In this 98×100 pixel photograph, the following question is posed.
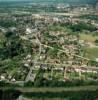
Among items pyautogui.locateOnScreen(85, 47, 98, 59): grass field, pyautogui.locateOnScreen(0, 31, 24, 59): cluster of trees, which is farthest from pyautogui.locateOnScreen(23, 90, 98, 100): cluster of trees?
pyautogui.locateOnScreen(0, 31, 24, 59): cluster of trees

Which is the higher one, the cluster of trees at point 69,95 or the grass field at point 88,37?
the cluster of trees at point 69,95

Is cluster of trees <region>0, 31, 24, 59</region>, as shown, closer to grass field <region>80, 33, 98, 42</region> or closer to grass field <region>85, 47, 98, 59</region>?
grass field <region>85, 47, 98, 59</region>

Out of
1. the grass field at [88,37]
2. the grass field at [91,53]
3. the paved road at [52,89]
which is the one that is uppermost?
the paved road at [52,89]

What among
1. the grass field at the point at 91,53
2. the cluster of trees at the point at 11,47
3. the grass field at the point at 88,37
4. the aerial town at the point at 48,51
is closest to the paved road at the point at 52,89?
the aerial town at the point at 48,51

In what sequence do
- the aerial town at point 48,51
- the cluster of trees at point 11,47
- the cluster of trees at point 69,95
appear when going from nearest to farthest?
the cluster of trees at point 69,95, the aerial town at point 48,51, the cluster of trees at point 11,47

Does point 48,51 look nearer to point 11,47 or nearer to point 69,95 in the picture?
point 11,47

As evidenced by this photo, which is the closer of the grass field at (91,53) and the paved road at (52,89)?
the paved road at (52,89)

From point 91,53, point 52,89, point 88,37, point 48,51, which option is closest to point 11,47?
point 48,51

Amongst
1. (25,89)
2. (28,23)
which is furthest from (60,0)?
(25,89)

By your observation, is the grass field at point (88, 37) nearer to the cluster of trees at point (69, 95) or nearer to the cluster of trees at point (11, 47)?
the cluster of trees at point (11, 47)

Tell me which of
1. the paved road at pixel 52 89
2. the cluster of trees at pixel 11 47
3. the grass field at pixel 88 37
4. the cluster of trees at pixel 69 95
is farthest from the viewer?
the grass field at pixel 88 37
